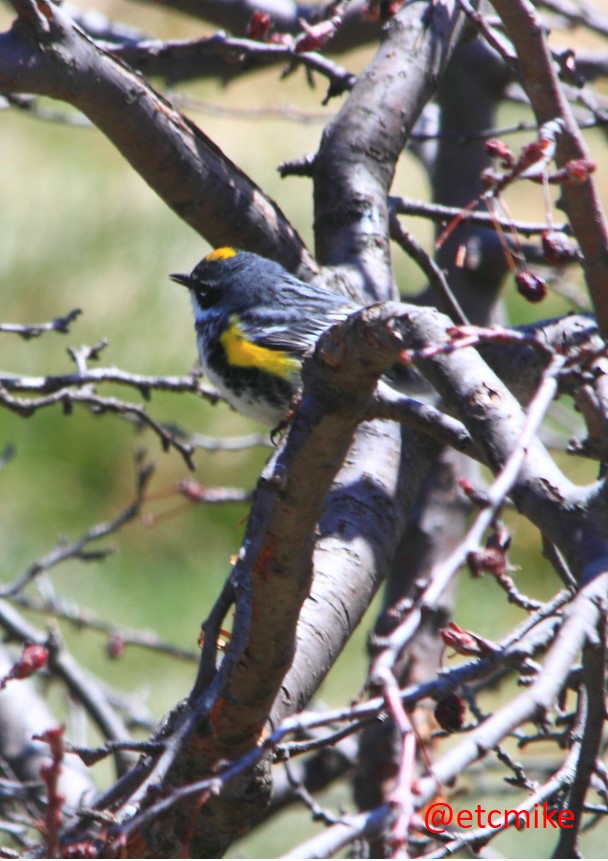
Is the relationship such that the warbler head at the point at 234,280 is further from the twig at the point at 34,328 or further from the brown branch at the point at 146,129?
the twig at the point at 34,328

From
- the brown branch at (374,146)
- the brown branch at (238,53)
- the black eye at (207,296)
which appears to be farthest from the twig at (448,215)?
the black eye at (207,296)

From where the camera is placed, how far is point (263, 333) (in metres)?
4.18

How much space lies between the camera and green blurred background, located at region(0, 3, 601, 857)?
7.17m

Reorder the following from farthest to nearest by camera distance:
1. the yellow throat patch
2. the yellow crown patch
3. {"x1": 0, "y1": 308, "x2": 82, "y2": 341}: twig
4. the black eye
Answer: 1. the black eye
2. the yellow crown patch
3. the yellow throat patch
4. {"x1": 0, "y1": 308, "x2": 82, "y2": 341}: twig

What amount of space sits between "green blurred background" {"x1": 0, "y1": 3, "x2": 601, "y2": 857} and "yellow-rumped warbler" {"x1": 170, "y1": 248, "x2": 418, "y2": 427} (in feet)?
5.97

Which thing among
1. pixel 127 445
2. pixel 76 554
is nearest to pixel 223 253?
pixel 76 554

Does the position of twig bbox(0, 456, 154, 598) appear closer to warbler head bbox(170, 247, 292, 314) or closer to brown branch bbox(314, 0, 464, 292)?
warbler head bbox(170, 247, 292, 314)

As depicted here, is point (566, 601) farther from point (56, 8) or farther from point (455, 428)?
point (56, 8)

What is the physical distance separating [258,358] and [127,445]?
4081 millimetres

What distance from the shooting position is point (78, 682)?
4039 mm

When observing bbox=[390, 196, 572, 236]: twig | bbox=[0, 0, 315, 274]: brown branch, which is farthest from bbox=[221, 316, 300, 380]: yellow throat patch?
bbox=[390, 196, 572, 236]: twig

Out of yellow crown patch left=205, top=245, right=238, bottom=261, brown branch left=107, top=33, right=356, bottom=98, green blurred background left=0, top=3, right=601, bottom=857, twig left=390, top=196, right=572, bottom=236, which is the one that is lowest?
green blurred background left=0, top=3, right=601, bottom=857

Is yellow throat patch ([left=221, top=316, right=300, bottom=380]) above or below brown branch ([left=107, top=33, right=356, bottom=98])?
below

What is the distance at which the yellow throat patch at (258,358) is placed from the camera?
156 inches
